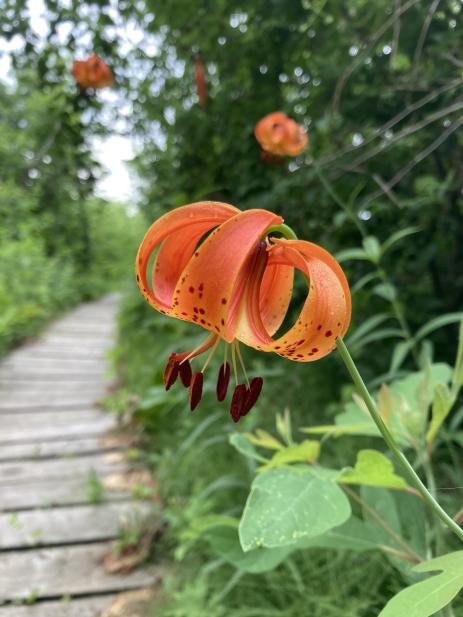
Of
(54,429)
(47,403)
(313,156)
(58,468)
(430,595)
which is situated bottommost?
(430,595)

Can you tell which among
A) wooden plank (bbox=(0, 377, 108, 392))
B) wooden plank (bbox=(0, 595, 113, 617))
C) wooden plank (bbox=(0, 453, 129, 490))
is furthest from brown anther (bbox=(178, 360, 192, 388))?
wooden plank (bbox=(0, 377, 108, 392))

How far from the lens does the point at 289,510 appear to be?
1.39ft

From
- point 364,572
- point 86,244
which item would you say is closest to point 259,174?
point 364,572

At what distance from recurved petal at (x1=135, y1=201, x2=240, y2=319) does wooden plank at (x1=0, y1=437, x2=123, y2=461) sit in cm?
162

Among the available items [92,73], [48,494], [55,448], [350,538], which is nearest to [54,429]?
[55,448]

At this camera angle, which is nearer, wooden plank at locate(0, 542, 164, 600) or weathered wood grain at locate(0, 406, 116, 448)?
wooden plank at locate(0, 542, 164, 600)

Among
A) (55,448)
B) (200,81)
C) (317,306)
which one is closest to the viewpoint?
(317,306)

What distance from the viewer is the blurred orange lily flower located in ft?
5.83

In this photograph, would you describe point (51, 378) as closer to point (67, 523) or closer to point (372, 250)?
point (67, 523)

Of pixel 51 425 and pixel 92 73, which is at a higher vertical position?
pixel 92 73

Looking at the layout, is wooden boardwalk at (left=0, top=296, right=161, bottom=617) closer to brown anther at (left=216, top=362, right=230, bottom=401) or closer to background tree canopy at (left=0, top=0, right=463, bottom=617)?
background tree canopy at (left=0, top=0, right=463, bottom=617)

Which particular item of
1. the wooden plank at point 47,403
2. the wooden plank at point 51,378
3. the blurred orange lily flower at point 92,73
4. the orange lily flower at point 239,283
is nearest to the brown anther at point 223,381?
the orange lily flower at point 239,283

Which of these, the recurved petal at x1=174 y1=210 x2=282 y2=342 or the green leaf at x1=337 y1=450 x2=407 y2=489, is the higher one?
the recurved petal at x1=174 y1=210 x2=282 y2=342

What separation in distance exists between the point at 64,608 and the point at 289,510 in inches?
36.0
